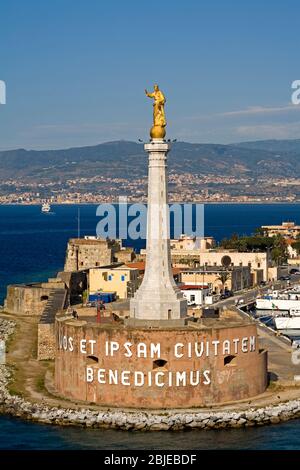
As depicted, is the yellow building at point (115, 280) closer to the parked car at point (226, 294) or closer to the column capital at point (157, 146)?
the parked car at point (226, 294)

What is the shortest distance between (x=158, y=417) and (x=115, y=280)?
31483 millimetres

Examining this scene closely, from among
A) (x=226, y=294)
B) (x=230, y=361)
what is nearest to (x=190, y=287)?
(x=226, y=294)

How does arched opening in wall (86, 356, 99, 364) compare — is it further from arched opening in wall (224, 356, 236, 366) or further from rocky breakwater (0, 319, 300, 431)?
arched opening in wall (224, 356, 236, 366)

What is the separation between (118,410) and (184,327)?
4063 millimetres

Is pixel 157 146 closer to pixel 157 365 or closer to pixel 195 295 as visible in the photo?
pixel 157 365

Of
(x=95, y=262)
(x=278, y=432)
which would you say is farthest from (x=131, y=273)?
(x=278, y=432)

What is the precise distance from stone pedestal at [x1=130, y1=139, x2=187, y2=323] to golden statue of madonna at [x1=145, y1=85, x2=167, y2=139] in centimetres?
30

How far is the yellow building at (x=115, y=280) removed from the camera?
66.1 metres

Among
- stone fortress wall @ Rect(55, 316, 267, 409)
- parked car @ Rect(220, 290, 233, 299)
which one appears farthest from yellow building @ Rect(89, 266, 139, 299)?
stone fortress wall @ Rect(55, 316, 267, 409)

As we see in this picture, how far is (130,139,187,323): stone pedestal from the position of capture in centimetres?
3891

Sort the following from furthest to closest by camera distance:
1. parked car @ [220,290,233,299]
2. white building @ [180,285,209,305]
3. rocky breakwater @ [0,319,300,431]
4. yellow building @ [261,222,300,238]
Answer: yellow building @ [261,222,300,238]
parked car @ [220,290,233,299]
white building @ [180,285,209,305]
rocky breakwater @ [0,319,300,431]

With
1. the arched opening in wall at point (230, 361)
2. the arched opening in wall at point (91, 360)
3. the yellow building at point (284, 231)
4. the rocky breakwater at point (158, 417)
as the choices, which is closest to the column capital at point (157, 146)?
the arched opening in wall at point (91, 360)

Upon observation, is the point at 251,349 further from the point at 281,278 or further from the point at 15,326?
the point at 281,278

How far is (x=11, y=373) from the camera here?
44031mm
